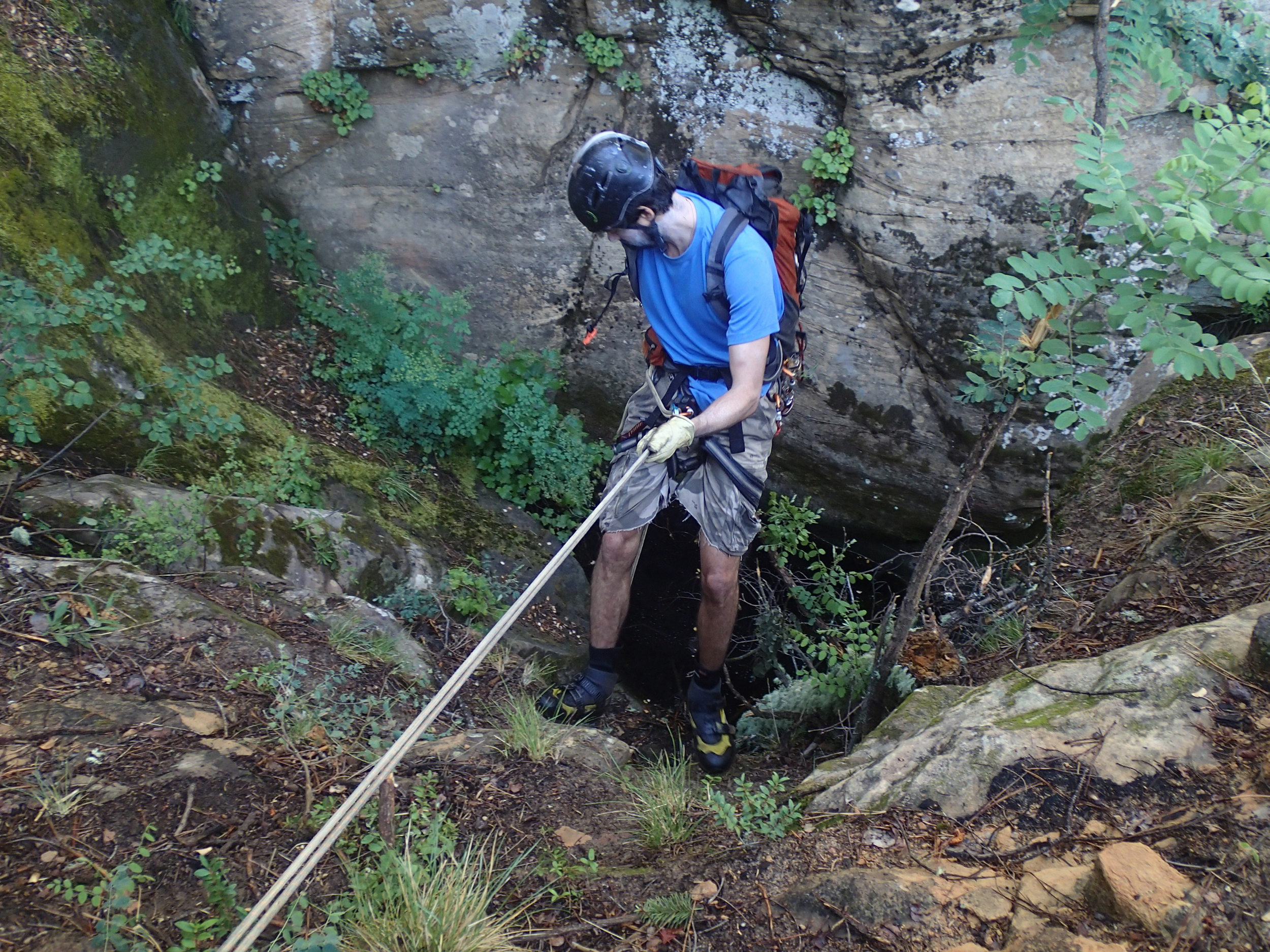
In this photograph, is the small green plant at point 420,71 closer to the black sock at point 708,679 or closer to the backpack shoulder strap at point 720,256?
the backpack shoulder strap at point 720,256

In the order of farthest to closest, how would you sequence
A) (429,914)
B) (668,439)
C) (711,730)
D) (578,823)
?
(711,730) < (668,439) < (578,823) < (429,914)

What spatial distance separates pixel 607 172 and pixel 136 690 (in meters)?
2.32

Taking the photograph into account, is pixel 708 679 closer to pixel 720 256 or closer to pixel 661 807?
pixel 661 807

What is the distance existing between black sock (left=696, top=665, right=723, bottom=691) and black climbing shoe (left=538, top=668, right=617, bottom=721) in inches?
15.7

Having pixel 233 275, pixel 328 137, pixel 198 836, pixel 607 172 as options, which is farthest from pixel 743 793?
pixel 328 137

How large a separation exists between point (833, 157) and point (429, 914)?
4119mm

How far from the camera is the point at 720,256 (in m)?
2.97

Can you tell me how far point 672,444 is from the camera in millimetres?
3064

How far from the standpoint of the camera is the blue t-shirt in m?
2.95

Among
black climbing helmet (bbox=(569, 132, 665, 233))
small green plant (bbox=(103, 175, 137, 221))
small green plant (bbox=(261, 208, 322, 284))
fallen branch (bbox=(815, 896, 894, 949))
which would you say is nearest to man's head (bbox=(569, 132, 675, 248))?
black climbing helmet (bbox=(569, 132, 665, 233))

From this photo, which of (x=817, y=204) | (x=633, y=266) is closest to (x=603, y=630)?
(x=633, y=266)

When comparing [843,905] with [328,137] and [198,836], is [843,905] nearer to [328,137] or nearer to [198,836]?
[198,836]

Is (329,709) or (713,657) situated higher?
(329,709)

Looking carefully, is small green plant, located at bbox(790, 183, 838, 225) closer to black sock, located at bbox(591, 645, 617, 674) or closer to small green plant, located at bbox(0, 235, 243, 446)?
black sock, located at bbox(591, 645, 617, 674)
